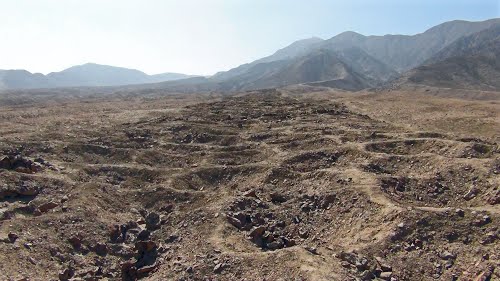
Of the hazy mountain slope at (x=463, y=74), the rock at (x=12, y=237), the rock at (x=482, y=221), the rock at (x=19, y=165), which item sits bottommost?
the hazy mountain slope at (x=463, y=74)

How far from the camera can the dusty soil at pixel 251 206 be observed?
1639 centimetres

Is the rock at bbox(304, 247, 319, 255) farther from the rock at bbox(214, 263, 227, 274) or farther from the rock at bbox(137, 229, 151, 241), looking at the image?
the rock at bbox(137, 229, 151, 241)

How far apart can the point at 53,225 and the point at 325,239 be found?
470 inches

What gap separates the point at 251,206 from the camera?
22.2 m

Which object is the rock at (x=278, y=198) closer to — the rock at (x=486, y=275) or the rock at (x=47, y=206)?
the rock at (x=486, y=275)

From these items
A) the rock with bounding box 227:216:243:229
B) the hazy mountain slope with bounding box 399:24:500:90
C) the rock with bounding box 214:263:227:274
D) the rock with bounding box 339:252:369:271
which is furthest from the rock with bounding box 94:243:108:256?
the hazy mountain slope with bounding box 399:24:500:90

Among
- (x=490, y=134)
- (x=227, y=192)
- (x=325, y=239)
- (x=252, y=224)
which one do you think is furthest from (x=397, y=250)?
(x=490, y=134)

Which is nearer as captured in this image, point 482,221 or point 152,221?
point 482,221

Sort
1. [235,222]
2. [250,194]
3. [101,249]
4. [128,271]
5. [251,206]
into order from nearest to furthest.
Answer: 1. [128,271]
2. [101,249]
3. [235,222]
4. [251,206]
5. [250,194]

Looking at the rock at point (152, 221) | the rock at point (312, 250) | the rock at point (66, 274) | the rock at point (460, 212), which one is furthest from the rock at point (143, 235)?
the rock at point (460, 212)

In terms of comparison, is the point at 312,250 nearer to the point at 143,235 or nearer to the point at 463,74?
the point at 143,235

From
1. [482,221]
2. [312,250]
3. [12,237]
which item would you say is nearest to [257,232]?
[312,250]

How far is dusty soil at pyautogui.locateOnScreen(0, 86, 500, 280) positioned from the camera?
16391 millimetres

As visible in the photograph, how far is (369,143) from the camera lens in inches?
1250
